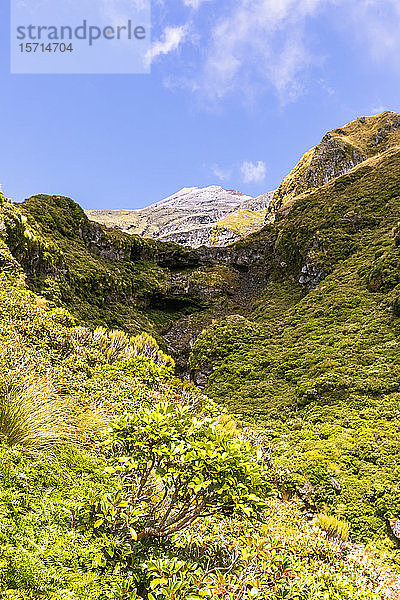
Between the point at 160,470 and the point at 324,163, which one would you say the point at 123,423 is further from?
the point at 324,163

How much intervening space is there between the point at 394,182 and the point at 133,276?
3408 centimetres

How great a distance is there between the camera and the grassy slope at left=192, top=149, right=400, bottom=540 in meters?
10.0

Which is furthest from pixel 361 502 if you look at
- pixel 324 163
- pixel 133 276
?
pixel 324 163

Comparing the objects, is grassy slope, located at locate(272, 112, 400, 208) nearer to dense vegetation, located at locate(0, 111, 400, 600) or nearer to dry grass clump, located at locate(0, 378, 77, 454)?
dense vegetation, located at locate(0, 111, 400, 600)

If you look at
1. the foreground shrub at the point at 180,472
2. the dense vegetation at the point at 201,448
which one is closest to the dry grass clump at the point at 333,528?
the dense vegetation at the point at 201,448

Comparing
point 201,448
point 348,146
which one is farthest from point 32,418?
point 348,146

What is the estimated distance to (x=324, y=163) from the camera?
67.6m

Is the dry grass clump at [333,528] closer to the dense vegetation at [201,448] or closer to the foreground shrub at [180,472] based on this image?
the dense vegetation at [201,448]

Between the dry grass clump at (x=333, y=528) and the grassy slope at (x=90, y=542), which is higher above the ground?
the grassy slope at (x=90, y=542)

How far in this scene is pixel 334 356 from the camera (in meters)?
19.2

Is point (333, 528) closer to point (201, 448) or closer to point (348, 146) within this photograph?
point (201, 448)

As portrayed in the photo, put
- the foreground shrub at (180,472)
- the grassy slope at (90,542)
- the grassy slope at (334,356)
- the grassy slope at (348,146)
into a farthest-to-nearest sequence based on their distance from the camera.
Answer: the grassy slope at (348,146)
the grassy slope at (334,356)
the foreground shrub at (180,472)
the grassy slope at (90,542)

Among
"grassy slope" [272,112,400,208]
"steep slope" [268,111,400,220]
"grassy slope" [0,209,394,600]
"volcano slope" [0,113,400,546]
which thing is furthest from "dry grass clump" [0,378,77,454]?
"grassy slope" [272,112,400,208]

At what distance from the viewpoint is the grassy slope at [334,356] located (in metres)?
10.0
